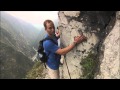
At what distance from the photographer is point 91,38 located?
9922 mm

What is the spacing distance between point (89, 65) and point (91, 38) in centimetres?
106

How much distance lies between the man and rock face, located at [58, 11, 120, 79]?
367 millimetres

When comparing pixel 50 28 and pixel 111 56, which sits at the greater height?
pixel 50 28

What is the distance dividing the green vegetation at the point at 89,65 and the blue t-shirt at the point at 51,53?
1096mm

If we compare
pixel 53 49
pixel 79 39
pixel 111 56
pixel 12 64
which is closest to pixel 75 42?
pixel 79 39

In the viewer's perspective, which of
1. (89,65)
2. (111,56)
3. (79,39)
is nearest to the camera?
(111,56)

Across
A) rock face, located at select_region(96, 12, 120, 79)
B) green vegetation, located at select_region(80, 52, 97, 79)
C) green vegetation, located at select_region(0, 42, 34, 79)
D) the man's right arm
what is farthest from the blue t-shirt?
green vegetation, located at select_region(0, 42, 34, 79)

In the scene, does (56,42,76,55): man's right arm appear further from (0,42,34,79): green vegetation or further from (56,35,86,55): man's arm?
(0,42,34,79): green vegetation

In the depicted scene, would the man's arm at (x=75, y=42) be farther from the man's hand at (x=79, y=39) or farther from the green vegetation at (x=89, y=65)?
the green vegetation at (x=89, y=65)

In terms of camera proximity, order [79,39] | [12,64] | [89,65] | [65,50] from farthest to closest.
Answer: [12,64] → [89,65] → [79,39] → [65,50]

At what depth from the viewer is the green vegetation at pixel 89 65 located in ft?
32.2

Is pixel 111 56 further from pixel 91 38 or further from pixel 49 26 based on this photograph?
pixel 49 26

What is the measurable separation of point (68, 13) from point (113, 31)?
6.82ft
